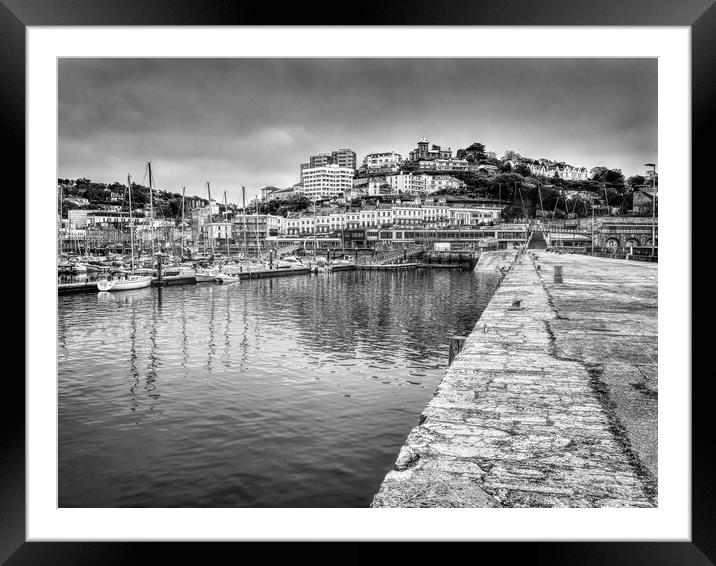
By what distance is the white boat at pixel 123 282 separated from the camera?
62.6 feet

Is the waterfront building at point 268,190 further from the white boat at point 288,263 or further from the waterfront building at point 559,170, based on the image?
the white boat at point 288,263

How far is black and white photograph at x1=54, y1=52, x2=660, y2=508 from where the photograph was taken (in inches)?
112

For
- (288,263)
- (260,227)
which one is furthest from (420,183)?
(288,263)

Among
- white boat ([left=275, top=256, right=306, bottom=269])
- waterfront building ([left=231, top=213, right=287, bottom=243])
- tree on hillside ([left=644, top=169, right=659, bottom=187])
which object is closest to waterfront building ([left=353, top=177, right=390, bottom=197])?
waterfront building ([left=231, top=213, right=287, bottom=243])

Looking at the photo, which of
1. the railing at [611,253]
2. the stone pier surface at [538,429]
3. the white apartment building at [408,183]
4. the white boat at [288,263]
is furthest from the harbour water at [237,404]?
the white boat at [288,263]

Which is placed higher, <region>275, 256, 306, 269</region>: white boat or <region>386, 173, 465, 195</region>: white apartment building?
<region>386, 173, 465, 195</region>: white apartment building

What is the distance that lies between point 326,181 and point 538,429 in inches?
671

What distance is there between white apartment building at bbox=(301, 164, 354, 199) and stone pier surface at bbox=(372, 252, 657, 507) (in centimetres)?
1198

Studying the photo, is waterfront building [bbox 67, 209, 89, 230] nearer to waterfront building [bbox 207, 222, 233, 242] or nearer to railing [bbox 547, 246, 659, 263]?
railing [bbox 547, 246, 659, 263]

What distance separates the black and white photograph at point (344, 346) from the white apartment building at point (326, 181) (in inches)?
41.4

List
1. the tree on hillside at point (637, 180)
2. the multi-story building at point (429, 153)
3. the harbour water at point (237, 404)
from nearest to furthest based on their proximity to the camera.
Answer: the harbour water at point (237, 404) < the tree on hillside at point (637, 180) < the multi-story building at point (429, 153)

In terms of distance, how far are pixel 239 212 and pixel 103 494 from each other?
96.7 feet
